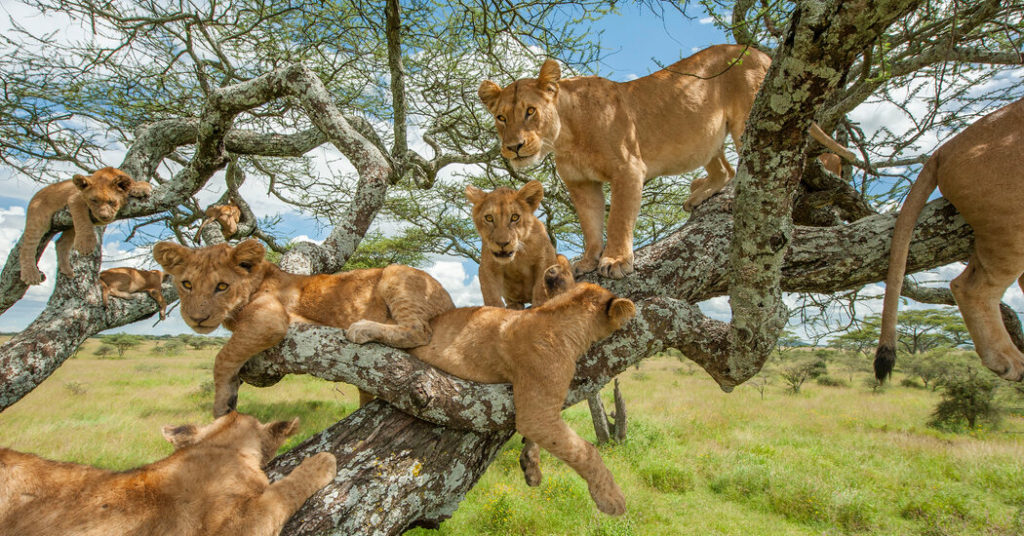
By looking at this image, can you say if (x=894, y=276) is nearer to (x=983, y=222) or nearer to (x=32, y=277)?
(x=983, y=222)

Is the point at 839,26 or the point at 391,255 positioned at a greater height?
the point at 391,255

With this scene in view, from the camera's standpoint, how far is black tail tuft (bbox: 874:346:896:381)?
349cm

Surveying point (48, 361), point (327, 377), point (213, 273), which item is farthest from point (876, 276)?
point (48, 361)

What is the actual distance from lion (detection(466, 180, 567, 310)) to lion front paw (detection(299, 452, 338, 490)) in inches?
67.7

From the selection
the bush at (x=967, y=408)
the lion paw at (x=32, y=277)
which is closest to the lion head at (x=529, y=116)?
the lion paw at (x=32, y=277)

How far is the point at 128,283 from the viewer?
18.2ft

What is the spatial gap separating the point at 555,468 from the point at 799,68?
11.8 meters

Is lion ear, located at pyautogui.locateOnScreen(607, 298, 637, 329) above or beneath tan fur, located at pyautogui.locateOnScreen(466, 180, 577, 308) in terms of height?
beneath

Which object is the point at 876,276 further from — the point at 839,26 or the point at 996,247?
the point at 839,26

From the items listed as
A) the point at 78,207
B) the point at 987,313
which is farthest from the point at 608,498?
the point at 78,207

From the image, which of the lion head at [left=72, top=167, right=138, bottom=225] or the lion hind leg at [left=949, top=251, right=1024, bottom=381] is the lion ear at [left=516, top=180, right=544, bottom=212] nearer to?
the lion hind leg at [left=949, top=251, right=1024, bottom=381]

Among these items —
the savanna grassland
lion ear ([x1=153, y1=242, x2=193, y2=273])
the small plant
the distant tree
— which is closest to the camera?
lion ear ([x1=153, y1=242, x2=193, y2=273])

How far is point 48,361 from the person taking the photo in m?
4.44

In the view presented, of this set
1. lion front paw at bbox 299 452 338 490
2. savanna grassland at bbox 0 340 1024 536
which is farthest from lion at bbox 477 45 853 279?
savanna grassland at bbox 0 340 1024 536
